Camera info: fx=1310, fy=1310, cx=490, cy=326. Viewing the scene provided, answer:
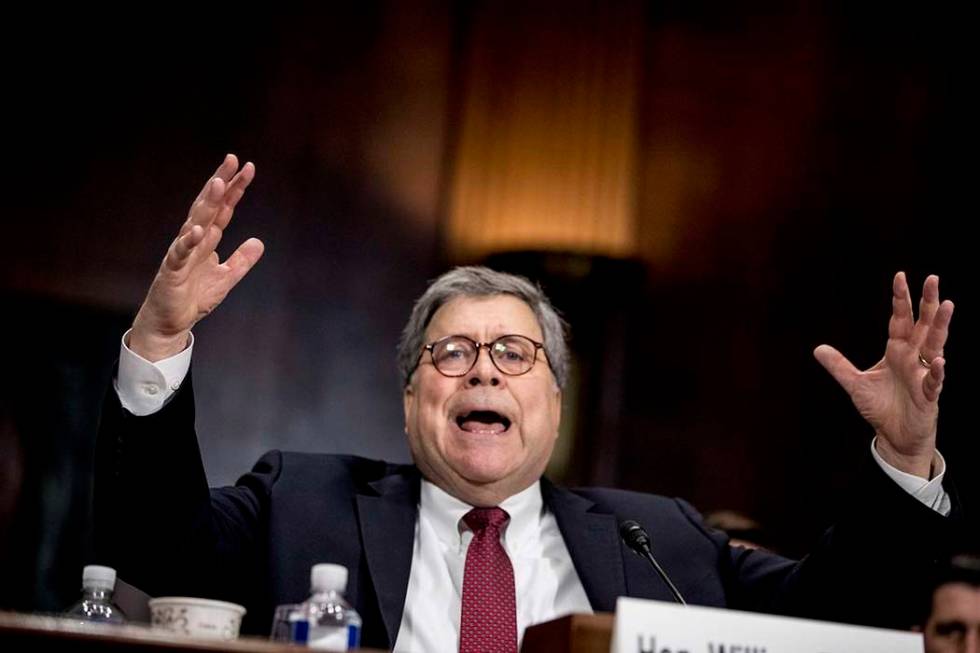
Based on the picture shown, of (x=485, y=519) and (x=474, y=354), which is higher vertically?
(x=474, y=354)

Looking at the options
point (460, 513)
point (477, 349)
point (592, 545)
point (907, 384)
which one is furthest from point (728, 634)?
point (477, 349)

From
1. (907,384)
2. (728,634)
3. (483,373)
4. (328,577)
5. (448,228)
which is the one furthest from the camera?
(448,228)

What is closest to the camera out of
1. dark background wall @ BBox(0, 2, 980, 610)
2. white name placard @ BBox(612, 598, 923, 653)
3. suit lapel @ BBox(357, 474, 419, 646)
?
white name placard @ BBox(612, 598, 923, 653)

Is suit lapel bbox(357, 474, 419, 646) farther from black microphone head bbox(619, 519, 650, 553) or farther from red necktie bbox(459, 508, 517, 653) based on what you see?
black microphone head bbox(619, 519, 650, 553)

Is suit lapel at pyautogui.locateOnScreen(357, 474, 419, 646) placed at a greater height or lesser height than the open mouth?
lesser

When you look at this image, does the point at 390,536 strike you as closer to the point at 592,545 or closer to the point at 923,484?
the point at 592,545

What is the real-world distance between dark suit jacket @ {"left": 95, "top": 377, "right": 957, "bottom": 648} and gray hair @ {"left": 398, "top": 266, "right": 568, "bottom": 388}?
236 mm

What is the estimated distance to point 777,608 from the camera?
2271 mm

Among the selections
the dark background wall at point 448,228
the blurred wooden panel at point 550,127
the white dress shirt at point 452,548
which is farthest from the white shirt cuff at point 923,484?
the blurred wooden panel at point 550,127

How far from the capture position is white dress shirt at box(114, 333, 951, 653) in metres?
1.95

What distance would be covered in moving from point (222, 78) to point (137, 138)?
33cm

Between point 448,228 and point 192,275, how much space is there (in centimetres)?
224

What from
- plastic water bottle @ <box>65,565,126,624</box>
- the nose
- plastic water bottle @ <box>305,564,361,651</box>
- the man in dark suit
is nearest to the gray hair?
the man in dark suit

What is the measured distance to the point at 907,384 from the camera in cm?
200
